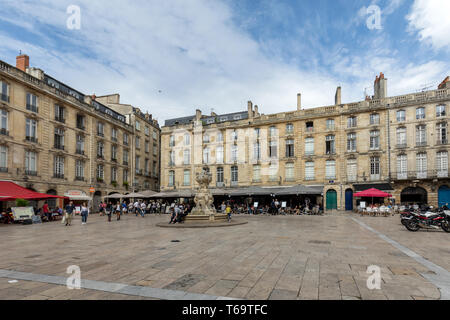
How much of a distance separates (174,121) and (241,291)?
41602mm

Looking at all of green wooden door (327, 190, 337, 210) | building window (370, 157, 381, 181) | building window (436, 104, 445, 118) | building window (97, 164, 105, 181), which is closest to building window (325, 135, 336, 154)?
building window (370, 157, 381, 181)

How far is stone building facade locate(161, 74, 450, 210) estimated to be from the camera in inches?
1059

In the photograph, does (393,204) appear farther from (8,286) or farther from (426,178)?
(8,286)

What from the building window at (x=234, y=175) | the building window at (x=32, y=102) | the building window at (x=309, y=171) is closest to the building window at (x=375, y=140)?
the building window at (x=309, y=171)

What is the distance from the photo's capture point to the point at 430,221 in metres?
11.9

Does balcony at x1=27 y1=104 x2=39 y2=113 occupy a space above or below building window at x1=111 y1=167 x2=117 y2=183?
above

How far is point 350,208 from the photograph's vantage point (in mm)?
29094

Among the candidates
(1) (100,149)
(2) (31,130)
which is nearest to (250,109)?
(1) (100,149)

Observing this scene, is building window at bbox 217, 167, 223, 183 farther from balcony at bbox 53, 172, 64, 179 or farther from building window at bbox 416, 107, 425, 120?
building window at bbox 416, 107, 425, 120

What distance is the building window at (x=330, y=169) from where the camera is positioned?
30.1 metres

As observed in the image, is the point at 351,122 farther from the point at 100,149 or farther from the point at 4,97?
the point at 4,97

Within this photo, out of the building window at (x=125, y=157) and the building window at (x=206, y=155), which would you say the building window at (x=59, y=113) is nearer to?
the building window at (x=125, y=157)

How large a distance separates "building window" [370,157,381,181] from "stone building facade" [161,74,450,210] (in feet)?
0.30

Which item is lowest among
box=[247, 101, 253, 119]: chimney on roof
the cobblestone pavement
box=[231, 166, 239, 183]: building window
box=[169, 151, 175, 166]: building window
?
the cobblestone pavement
